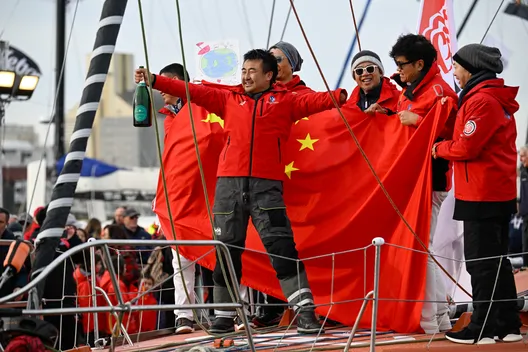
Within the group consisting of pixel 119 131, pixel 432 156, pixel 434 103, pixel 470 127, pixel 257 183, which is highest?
pixel 119 131

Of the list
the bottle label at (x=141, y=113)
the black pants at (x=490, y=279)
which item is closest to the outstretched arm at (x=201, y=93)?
the bottle label at (x=141, y=113)

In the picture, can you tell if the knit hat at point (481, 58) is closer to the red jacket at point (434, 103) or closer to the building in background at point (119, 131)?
the red jacket at point (434, 103)

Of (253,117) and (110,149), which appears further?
(110,149)

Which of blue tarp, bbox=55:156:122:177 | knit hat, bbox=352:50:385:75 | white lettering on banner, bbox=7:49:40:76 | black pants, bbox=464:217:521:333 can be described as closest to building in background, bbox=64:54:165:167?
blue tarp, bbox=55:156:122:177

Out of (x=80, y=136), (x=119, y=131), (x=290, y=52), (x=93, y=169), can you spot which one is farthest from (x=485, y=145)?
(x=119, y=131)

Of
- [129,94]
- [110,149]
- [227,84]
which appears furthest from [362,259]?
[129,94]

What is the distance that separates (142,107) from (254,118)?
1004mm

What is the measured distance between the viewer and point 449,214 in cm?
756

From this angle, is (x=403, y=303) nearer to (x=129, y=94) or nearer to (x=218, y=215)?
(x=218, y=215)

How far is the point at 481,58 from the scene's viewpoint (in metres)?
6.64

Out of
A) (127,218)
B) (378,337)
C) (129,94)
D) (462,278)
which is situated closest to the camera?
(378,337)

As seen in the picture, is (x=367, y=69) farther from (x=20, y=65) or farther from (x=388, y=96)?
(x=20, y=65)

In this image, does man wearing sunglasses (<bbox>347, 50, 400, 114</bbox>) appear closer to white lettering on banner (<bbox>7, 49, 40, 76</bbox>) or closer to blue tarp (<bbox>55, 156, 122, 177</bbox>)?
white lettering on banner (<bbox>7, 49, 40, 76</bbox>)

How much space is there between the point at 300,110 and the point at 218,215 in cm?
96
